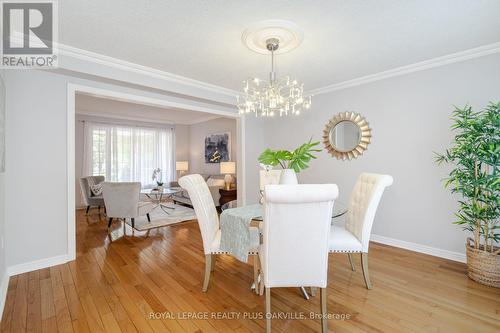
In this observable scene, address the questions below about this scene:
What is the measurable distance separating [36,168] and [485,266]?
4.67 m

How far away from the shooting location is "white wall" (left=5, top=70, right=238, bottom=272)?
241 centimetres

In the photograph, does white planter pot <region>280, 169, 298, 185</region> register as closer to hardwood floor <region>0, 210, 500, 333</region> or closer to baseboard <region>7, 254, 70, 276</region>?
hardwood floor <region>0, 210, 500, 333</region>

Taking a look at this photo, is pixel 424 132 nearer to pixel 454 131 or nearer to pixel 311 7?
pixel 454 131

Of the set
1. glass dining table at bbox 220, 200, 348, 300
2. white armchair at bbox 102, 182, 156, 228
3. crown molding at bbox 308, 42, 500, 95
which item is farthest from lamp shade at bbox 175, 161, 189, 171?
glass dining table at bbox 220, 200, 348, 300

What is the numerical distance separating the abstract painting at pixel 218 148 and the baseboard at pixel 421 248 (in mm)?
4178

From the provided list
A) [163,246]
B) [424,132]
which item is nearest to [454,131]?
[424,132]

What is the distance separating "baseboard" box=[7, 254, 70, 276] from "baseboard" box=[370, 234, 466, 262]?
13.3 feet

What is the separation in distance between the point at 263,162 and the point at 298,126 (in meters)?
2.38

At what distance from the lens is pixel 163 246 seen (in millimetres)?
3287

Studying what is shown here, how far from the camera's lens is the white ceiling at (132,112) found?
202 inches

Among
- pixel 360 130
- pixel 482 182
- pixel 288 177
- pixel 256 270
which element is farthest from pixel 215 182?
pixel 482 182

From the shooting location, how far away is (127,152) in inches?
262

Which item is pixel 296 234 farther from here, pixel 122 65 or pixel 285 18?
pixel 122 65

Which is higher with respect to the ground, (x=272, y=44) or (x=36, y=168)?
(x=272, y=44)
